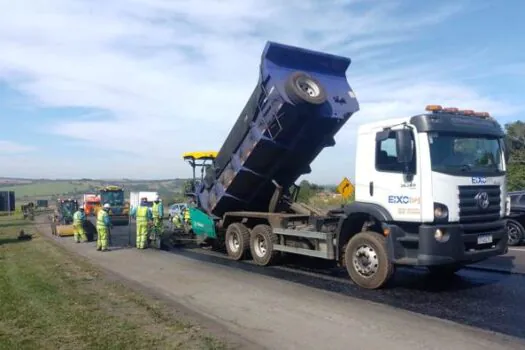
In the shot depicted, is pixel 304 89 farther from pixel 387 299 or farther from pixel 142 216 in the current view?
pixel 142 216

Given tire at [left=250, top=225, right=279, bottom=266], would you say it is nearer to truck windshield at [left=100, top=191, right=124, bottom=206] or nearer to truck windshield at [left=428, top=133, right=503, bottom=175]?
truck windshield at [left=428, top=133, right=503, bottom=175]

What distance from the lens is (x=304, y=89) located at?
9945 millimetres

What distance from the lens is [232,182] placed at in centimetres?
1180

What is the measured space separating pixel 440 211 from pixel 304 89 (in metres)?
3.61

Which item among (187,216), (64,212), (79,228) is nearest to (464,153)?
(187,216)

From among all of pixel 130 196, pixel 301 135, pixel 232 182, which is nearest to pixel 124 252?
pixel 232 182

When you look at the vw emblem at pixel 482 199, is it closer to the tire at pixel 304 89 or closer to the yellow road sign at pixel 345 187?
the tire at pixel 304 89

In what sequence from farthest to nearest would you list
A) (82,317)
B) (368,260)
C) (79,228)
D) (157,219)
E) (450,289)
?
(79,228), (157,219), (368,260), (450,289), (82,317)

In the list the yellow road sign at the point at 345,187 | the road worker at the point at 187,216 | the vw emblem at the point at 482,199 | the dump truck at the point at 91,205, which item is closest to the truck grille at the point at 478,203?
the vw emblem at the point at 482,199

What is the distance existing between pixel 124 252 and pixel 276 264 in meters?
5.18

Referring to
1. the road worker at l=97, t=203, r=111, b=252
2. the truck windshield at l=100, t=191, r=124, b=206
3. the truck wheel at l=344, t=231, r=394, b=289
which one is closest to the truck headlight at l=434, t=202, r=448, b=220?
the truck wheel at l=344, t=231, r=394, b=289

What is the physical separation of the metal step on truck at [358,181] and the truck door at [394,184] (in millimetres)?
16

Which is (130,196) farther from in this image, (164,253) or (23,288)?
(23,288)

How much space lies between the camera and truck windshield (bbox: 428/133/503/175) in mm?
7762
